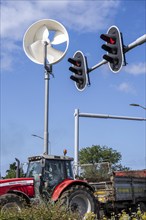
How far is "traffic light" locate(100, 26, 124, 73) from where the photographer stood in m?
10.9

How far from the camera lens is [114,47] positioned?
1095 cm

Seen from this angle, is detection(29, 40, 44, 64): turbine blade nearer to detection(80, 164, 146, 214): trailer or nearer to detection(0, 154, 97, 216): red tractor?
detection(80, 164, 146, 214): trailer

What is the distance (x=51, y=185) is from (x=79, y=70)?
3.85 meters

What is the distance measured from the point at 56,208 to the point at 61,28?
41.3ft

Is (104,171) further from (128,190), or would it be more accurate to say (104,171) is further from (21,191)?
(21,191)

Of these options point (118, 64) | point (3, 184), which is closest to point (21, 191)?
point (3, 184)

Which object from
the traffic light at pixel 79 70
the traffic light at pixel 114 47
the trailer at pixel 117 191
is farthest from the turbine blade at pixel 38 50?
the traffic light at pixel 114 47

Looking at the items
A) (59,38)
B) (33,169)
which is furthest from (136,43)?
(59,38)

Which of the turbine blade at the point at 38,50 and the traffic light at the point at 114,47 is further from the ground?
the turbine blade at the point at 38,50

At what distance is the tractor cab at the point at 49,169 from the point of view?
47.9 ft

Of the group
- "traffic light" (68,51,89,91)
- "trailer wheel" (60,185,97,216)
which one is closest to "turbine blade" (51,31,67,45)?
"traffic light" (68,51,89,91)

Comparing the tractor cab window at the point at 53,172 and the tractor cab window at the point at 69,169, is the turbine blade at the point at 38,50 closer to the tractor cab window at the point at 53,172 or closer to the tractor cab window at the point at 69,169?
the tractor cab window at the point at 69,169

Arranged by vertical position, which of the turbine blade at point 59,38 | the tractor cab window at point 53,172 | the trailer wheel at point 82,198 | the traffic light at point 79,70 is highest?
the turbine blade at point 59,38

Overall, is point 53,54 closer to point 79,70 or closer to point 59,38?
point 59,38
